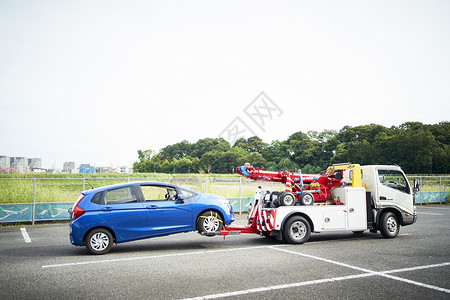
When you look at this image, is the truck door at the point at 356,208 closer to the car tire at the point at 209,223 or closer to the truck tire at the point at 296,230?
the truck tire at the point at 296,230

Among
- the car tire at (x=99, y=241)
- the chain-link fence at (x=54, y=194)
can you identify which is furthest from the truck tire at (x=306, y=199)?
the car tire at (x=99, y=241)

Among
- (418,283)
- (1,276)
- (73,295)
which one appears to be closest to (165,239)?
(1,276)

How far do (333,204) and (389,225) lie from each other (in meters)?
1.97

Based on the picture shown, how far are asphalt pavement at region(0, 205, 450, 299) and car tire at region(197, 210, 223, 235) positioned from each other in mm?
503

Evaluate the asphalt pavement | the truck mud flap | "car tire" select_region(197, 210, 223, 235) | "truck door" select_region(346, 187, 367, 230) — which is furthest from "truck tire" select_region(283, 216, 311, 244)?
the truck mud flap

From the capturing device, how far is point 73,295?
5.70m

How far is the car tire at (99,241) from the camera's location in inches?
Result: 348

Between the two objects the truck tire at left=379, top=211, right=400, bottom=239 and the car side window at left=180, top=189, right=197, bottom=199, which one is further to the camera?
the truck tire at left=379, top=211, right=400, bottom=239

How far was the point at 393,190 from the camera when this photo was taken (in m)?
11.6

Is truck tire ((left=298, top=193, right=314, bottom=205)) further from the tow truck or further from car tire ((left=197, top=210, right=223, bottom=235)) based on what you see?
car tire ((left=197, top=210, right=223, bottom=235))

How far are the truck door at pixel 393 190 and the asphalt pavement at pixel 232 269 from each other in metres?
1.13

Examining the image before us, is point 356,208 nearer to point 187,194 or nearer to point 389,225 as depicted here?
point 389,225

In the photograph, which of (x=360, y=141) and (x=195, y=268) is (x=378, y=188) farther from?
(x=360, y=141)

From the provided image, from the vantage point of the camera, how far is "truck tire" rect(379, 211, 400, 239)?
37.0 feet
